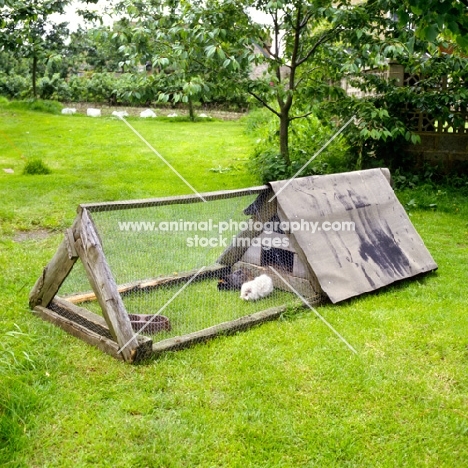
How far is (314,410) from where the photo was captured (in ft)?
9.34

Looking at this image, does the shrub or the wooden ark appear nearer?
the wooden ark

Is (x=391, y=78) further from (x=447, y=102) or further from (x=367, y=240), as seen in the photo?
(x=367, y=240)

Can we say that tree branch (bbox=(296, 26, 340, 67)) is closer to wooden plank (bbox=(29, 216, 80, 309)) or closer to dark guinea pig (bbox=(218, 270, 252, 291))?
dark guinea pig (bbox=(218, 270, 252, 291))

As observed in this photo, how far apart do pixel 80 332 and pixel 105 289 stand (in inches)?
18.4

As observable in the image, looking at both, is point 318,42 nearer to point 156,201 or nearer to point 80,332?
point 156,201

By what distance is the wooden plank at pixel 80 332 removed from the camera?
3.32 m

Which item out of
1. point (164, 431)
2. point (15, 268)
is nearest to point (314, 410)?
point (164, 431)

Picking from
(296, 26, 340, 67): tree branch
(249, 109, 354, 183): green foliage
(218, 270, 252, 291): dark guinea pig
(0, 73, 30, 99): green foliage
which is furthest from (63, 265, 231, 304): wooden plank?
(0, 73, 30, 99): green foliage

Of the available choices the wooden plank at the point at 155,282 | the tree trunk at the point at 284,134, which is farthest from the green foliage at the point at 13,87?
the wooden plank at the point at 155,282

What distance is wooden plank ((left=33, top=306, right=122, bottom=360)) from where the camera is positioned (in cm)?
332

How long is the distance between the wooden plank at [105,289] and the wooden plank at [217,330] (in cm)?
19

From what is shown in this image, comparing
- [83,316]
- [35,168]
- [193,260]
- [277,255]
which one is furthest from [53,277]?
[35,168]

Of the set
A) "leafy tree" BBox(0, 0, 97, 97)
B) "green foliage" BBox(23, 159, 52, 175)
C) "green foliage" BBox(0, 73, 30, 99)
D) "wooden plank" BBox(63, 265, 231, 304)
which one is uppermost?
"leafy tree" BBox(0, 0, 97, 97)

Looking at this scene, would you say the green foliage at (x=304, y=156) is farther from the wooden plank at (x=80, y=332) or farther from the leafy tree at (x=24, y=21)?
the wooden plank at (x=80, y=332)
